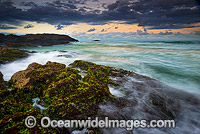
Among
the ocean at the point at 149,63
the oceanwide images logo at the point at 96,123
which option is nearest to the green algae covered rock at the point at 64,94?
the oceanwide images logo at the point at 96,123

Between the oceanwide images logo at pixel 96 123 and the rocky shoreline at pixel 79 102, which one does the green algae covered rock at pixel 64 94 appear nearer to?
the rocky shoreline at pixel 79 102

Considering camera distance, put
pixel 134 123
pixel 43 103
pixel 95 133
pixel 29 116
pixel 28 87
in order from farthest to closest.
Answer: pixel 28 87 → pixel 43 103 → pixel 134 123 → pixel 95 133 → pixel 29 116

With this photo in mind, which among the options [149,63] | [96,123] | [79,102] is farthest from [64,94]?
[149,63]

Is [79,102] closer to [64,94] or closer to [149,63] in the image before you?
[64,94]

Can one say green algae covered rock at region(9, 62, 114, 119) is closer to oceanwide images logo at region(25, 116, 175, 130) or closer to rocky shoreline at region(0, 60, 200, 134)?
rocky shoreline at region(0, 60, 200, 134)

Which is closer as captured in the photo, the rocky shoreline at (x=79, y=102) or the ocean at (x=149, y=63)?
the rocky shoreline at (x=79, y=102)

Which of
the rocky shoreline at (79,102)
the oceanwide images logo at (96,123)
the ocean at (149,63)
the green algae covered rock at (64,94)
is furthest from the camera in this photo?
A: the ocean at (149,63)

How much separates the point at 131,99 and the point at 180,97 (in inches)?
123

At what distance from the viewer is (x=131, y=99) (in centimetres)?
473

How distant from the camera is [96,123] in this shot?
3.26 m

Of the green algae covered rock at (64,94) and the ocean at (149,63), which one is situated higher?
the green algae covered rock at (64,94)

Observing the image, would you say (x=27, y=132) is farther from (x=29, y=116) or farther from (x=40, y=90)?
(x=40, y=90)

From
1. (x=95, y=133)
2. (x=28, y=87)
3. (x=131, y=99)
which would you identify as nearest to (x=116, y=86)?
(x=131, y=99)

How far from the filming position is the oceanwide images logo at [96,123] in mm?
2679
